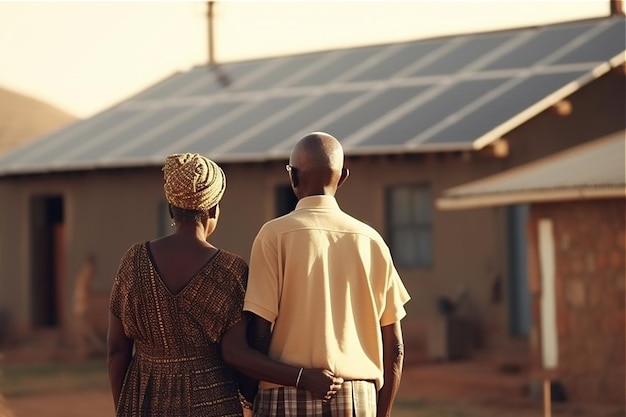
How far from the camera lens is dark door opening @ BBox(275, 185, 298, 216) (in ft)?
58.3

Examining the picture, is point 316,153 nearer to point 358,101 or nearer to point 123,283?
point 123,283

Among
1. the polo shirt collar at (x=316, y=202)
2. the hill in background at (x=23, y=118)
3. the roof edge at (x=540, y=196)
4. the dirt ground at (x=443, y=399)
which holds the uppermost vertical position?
the hill in background at (x=23, y=118)

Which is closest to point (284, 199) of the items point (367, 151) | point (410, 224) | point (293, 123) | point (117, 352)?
point (293, 123)

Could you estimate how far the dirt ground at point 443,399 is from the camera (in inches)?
470

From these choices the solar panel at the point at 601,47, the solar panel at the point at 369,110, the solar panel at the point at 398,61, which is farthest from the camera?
the solar panel at the point at 398,61

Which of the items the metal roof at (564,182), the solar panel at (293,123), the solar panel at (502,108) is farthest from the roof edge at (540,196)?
the solar panel at (293,123)

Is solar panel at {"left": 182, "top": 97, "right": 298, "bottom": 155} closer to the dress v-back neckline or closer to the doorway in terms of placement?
the doorway

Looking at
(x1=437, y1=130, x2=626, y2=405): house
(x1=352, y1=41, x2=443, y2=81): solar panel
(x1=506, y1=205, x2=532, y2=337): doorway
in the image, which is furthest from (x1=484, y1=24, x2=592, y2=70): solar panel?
(x1=437, y1=130, x2=626, y2=405): house

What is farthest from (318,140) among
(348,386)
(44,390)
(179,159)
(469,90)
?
(469,90)

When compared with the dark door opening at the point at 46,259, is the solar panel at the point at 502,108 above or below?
above

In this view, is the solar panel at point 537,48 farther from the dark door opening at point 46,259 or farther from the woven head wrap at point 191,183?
the woven head wrap at point 191,183

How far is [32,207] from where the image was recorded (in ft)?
66.8

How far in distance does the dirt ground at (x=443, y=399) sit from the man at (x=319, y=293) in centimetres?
780

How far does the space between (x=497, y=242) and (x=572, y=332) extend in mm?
3722
